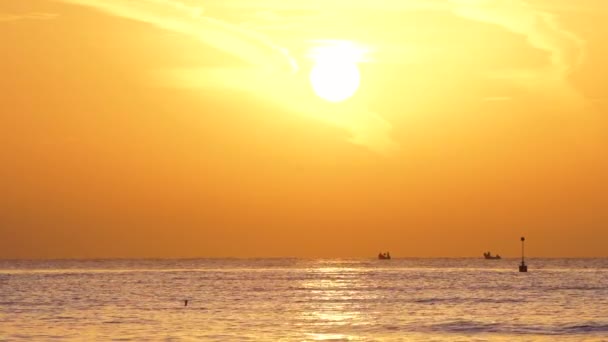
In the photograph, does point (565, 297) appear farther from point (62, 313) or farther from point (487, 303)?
point (62, 313)

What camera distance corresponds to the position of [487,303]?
104250 mm

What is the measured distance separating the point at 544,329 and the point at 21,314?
39642mm

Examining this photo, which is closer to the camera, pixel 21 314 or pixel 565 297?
pixel 21 314

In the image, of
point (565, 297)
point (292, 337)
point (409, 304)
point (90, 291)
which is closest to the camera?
point (292, 337)

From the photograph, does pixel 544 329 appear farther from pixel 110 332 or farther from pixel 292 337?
pixel 110 332

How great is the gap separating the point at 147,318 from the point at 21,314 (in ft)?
35.2

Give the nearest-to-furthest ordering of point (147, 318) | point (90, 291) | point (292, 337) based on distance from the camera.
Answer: point (292, 337)
point (147, 318)
point (90, 291)

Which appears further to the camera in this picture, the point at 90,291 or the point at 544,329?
the point at 90,291

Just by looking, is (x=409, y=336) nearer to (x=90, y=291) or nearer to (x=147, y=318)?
(x=147, y=318)

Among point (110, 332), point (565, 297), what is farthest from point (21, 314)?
point (565, 297)

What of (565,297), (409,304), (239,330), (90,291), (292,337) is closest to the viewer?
(292,337)

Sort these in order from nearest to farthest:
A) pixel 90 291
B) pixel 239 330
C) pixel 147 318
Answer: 1. pixel 239 330
2. pixel 147 318
3. pixel 90 291

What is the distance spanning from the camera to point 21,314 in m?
89.1

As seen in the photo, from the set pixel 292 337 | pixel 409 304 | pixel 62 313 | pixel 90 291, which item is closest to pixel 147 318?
pixel 62 313
